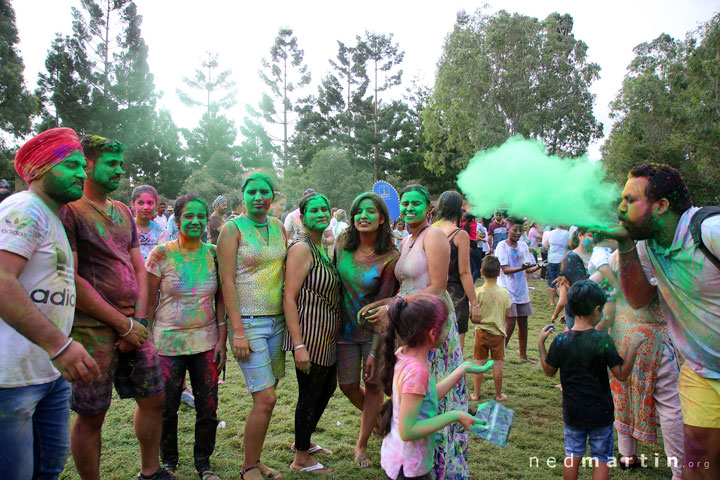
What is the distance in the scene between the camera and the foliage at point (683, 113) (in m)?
20.8

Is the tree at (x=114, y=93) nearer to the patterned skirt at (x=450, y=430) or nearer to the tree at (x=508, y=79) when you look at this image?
the tree at (x=508, y=79)

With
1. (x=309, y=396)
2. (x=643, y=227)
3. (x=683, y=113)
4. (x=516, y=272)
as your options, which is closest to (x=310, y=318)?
(x=309, y=396)

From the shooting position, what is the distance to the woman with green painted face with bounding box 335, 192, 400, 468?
346cm

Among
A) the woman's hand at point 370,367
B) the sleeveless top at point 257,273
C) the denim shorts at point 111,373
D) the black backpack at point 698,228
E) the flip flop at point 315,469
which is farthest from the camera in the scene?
the flip flop at point 315,469

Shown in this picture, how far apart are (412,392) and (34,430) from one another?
6.10 ft

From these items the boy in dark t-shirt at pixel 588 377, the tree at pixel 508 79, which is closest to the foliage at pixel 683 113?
the tree at pixel 508 79

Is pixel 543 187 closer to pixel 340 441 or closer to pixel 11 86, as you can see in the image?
pixel 340 441

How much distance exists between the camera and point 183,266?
334 centimetres

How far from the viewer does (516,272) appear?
19.3ft

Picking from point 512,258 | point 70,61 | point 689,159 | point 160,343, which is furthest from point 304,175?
point 160,343

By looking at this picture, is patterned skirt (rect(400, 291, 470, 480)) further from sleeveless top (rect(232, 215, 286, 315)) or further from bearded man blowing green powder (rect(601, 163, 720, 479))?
bearded man blowing green powder (rect(601, 163, 720, 479))

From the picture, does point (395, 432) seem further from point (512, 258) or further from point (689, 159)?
point (689, 159)

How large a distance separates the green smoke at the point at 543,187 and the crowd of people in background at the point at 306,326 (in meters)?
0.31

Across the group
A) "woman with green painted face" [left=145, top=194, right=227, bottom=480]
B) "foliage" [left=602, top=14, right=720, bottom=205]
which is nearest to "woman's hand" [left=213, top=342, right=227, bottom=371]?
"woman with green painted face" [left=145, top=194, right=227, bottom=480]
